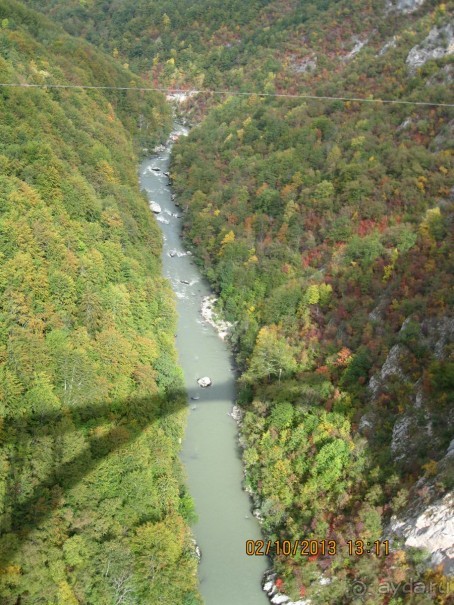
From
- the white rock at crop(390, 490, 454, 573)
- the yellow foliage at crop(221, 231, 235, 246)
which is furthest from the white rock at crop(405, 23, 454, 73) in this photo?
the white rock at crop(390, 490, 454, 573)

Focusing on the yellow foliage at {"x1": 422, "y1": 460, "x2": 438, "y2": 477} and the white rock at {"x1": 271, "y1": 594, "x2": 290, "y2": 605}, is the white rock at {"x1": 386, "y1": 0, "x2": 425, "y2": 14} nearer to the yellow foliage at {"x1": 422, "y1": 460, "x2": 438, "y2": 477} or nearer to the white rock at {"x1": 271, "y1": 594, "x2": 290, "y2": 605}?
the yellow foliage at {"x1": 422, "y1": 460, "x2": 438, "y2": 477}

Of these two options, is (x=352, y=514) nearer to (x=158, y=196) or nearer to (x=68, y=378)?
(x=68, y=378)

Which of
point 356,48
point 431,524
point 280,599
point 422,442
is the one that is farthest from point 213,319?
point 356,48

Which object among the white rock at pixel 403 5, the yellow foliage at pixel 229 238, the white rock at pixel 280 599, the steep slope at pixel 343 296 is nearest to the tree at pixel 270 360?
the steep slope at pixel 343 296

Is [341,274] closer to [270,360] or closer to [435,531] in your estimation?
[270,360]

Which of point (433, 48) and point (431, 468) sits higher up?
point (433, 48)

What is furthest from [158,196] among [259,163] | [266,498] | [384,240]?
[266,498]
